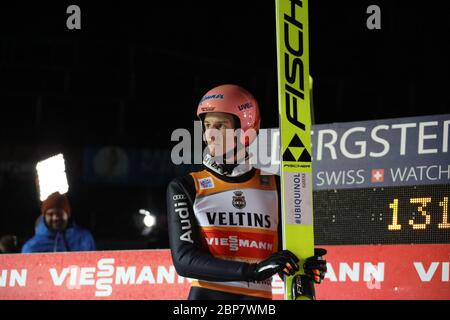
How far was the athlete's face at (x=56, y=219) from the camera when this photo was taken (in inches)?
347

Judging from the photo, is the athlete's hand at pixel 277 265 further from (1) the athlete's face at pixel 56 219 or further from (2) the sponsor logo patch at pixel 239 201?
(1) the athlete's face at pixel 56 219

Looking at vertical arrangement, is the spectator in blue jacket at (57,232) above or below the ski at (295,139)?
below

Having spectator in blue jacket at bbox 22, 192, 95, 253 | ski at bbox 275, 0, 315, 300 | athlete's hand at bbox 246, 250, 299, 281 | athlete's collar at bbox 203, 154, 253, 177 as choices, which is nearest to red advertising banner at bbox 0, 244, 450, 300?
spectator in blue jacket at bbox 22, 192, 95, 253

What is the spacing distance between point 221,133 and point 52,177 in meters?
5.13

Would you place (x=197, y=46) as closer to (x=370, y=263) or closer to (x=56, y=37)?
(x=56, y=37)

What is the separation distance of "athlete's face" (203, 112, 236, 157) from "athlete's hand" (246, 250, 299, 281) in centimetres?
75

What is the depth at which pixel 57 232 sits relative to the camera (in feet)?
29.3

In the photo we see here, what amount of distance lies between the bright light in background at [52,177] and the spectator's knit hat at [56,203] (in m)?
0.12

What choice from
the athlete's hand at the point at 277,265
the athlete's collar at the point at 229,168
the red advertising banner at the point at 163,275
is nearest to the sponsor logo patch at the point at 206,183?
the athlete's collar at the point at 229,168

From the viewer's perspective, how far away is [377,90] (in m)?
23.6

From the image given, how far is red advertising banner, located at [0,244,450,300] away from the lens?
726 centimetres

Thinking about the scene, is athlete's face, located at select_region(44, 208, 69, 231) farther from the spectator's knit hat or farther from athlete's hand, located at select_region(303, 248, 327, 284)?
athlete's hand, located at select_region(303, 248, 327, 284)
